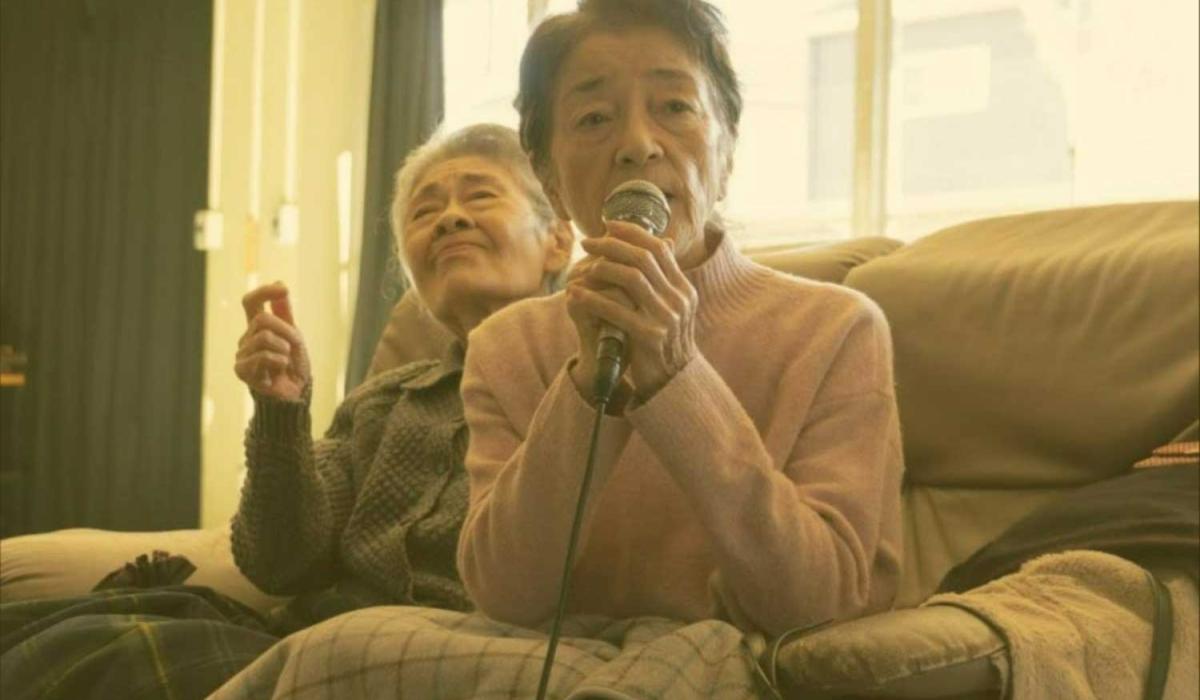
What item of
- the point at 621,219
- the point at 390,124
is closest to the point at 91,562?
the point at 621,219

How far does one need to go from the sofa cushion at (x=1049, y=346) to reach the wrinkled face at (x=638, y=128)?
0.67m

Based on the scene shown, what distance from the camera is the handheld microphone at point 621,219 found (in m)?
0.97

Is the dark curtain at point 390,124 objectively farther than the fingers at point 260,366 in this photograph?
Yes

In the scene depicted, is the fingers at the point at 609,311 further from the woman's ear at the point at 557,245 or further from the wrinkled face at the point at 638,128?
the woman's ear at the point at 557,245

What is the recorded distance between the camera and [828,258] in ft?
6.78

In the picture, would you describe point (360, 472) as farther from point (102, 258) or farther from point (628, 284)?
point (102, 258)

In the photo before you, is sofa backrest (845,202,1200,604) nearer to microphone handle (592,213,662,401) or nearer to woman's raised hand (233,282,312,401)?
woman's raised hand (233,282,312,401)

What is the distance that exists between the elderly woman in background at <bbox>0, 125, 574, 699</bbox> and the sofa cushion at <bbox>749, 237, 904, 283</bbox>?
33cm

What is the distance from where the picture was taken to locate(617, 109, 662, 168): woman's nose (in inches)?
46.8

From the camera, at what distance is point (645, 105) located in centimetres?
123

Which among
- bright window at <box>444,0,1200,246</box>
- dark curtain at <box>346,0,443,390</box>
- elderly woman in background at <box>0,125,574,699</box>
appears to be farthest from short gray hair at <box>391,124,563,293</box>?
dark curtain at <box>346,0,443,390</box>

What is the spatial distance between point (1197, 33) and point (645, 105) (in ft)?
8.93

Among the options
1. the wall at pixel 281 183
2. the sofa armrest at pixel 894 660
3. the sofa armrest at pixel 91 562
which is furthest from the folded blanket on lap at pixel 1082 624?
the wall at pixel 281 183

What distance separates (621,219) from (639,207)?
0.02 meters
